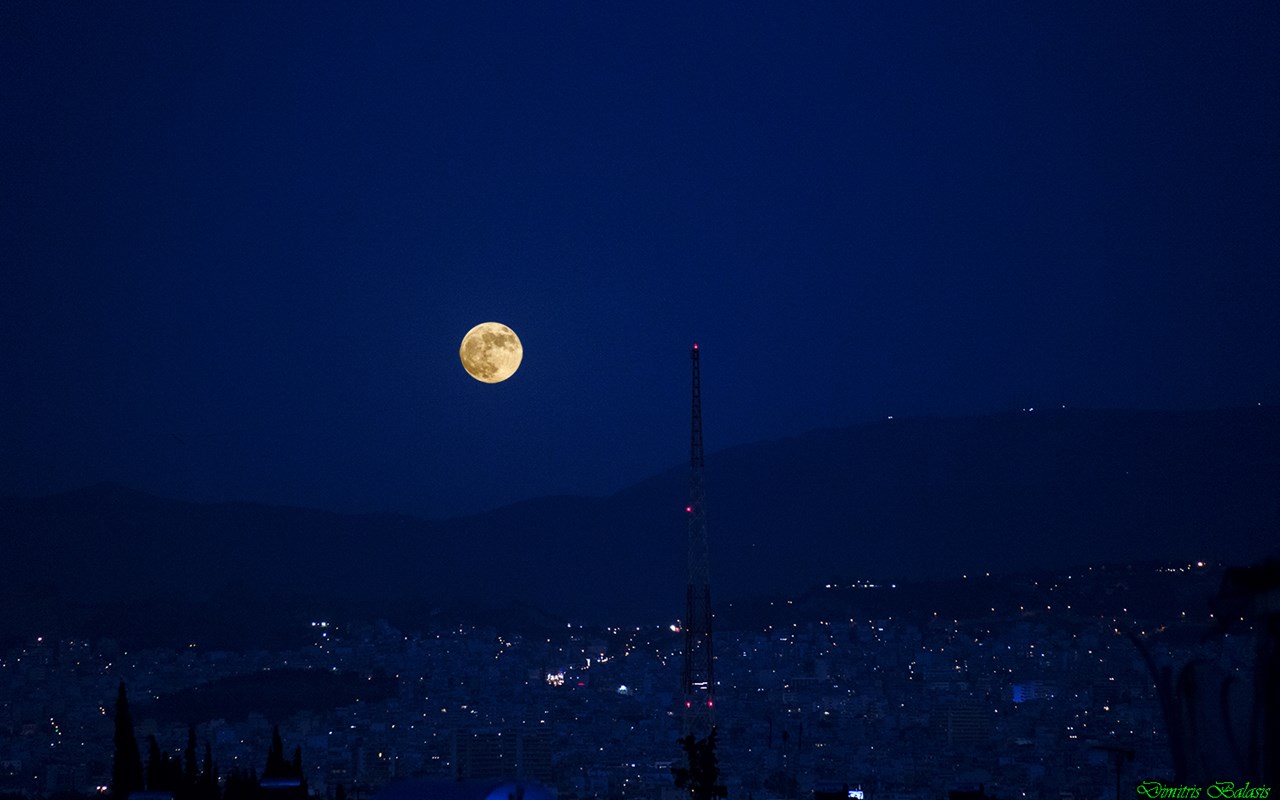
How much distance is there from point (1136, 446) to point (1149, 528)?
10.3 m

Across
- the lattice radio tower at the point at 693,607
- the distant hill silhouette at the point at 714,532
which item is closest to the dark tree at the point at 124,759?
the lattice radio tower at the point at 693,607

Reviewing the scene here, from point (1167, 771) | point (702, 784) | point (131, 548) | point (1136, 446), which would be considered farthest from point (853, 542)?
point (702, 784)

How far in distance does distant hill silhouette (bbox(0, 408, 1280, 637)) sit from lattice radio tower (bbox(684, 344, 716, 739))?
24.9 meters

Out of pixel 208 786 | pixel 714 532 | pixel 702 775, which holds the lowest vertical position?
pixel 208 786

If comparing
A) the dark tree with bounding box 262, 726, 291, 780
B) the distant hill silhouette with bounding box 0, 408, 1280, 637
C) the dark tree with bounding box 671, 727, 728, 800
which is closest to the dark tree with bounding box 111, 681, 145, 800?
the dark tree with bounding box 262, 726, 291, 780

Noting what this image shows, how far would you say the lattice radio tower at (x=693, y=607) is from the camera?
2441 centimetres

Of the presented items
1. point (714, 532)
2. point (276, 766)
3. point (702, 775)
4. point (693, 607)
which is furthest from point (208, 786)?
point (714, 532)

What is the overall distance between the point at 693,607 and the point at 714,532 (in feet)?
110

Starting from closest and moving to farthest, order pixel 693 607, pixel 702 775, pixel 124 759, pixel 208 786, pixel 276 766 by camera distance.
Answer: pixel 702 775 < pixel 124 759 < pixel 208 786 < pixel 276 766 < pixel 693 607

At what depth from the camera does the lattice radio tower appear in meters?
24.4

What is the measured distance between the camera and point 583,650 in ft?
162

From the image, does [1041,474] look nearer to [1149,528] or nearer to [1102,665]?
[1149,528]

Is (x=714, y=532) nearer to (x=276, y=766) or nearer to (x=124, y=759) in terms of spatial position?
(x=276, y=766)

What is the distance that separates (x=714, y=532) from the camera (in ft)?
194
